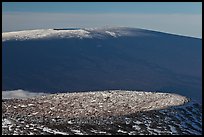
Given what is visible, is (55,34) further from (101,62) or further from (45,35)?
(101,62)

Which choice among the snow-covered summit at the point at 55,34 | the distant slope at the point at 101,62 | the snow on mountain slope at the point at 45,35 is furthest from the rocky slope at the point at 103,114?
the snow on mountain slope at the point at 45,35

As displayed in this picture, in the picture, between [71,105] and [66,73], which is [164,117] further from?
[66,73]

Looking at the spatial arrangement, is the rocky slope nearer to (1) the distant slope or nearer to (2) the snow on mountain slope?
(1) the distant slope

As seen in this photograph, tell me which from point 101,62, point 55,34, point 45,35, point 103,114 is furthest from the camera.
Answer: point 55,34

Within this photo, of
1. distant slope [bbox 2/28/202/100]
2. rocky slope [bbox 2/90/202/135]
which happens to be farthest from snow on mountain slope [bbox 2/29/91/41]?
rocky slope [bbox 2/90/202/135]

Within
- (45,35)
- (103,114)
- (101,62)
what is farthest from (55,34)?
(103,114)

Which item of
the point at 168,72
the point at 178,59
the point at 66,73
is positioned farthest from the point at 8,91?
the point at 178,59

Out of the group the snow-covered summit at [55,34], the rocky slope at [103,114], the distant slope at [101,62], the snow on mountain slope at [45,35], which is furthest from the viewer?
the snow-covered summit at [55,34]

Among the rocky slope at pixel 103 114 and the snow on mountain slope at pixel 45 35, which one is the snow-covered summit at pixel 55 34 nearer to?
the snow on mountain slope at pixel 45 35
